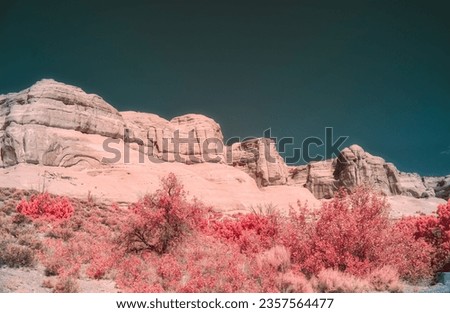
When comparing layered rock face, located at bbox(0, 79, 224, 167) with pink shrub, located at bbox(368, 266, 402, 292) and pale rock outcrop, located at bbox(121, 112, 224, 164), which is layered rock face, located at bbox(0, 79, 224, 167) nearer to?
pale rock outcrop, located at bbox(121, 112, 224, 164)

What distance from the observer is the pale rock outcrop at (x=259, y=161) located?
7581cm

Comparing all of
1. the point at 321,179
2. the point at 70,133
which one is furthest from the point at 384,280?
the point at 321,179

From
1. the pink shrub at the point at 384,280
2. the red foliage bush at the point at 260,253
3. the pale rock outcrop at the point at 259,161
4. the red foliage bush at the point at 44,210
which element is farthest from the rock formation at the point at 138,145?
the red foliage bush at the point at 44,210

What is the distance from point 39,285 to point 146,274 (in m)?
2.07

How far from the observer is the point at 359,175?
82.3 m

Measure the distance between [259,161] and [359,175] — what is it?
74.0 feet

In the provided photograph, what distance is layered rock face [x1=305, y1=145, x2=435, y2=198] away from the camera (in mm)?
83562

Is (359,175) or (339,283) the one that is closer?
(339,283)

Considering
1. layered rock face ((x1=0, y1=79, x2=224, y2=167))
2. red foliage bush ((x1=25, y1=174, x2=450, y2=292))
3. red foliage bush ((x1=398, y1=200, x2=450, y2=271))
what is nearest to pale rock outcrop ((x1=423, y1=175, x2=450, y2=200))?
layered rock face ((x1=0, y1=79, x2=224, y2=167))

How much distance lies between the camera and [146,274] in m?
8.32

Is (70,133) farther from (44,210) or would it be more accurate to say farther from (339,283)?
(339,283)

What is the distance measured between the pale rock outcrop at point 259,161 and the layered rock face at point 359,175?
11840 millimetres

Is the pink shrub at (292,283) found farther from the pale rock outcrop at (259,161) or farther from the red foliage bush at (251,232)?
the pale rock outcrop at (259,161)
